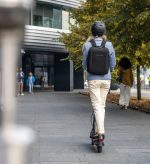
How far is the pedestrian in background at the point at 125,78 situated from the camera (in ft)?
59.9

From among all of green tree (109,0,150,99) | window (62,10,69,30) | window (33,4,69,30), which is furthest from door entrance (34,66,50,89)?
green tree (109,0,150,99)

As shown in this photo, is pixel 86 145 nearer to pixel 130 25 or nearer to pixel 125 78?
pixel 130 25

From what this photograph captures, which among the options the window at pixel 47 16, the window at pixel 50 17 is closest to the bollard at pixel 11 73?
the window at pixel 50 17

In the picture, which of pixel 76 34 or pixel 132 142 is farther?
pixel 76 34

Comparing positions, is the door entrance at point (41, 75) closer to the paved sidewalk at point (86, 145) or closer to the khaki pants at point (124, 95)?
the khaki pants at point (124, 95)

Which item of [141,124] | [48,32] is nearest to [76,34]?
[48,32]

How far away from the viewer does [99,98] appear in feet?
24.5

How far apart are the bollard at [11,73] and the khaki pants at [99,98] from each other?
256 inches

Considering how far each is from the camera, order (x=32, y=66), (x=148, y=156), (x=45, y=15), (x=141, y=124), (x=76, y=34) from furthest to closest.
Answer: (x=32, y=66)
(x=45, y=15)
(x=76, y=34)
(x=141, y=124)
(x=148, y=156)

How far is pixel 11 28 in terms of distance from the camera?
0.74 m

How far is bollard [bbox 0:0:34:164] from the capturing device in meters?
0.74

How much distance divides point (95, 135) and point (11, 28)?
6741 mm

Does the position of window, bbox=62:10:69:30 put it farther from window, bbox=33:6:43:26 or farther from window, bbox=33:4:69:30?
window, bbox=33:6:43:26

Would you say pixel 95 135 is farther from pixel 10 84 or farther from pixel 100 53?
pixel 10 84
